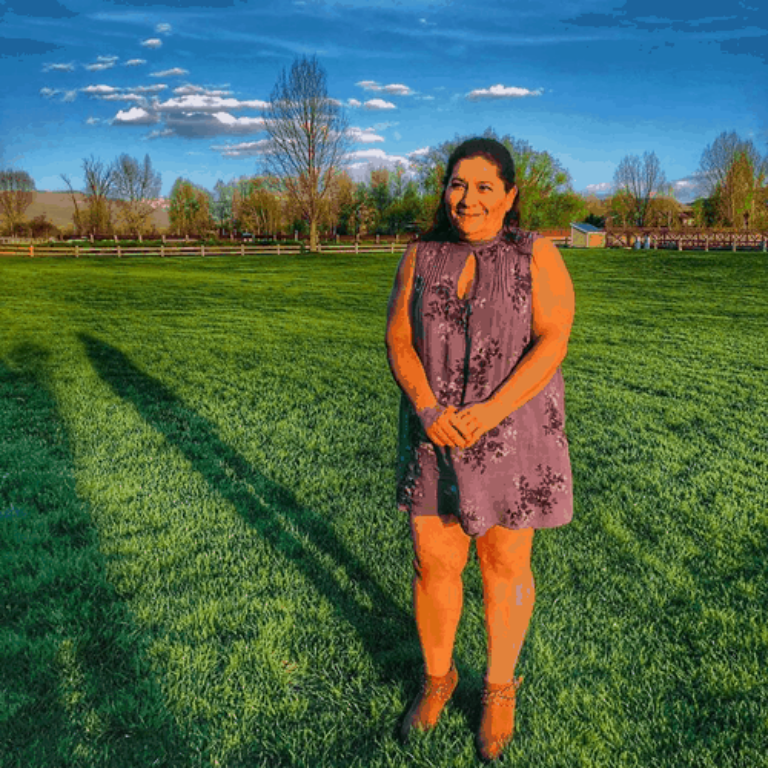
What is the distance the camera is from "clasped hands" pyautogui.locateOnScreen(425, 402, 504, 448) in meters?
1.99

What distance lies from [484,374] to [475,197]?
0.54m

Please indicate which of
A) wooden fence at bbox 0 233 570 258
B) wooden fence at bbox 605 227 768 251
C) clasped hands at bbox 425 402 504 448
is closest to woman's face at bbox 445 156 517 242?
clasped hands at bbox 425 402 504 448

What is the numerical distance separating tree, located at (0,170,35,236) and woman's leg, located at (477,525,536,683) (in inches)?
3437

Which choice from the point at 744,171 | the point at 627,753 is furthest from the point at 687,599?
the point at 744,171

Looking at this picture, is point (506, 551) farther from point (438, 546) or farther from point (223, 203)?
point (223, 203)

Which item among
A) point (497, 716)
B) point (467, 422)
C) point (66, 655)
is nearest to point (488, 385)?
point (467, 422)

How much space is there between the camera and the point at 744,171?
57.1m

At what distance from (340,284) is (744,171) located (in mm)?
47780

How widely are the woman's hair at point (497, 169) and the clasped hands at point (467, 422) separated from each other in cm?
54

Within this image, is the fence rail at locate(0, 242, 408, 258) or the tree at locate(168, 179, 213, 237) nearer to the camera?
the fence rail at locate(0, 242, 408, 258)

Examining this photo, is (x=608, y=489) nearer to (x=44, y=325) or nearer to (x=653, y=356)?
(x=653, y=356)

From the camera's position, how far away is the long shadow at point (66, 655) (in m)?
2.39

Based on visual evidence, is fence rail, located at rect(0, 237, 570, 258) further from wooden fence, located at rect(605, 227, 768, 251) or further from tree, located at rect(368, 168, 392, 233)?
tree, located at rect(368, 168, 392, 233)

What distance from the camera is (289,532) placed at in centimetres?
407
